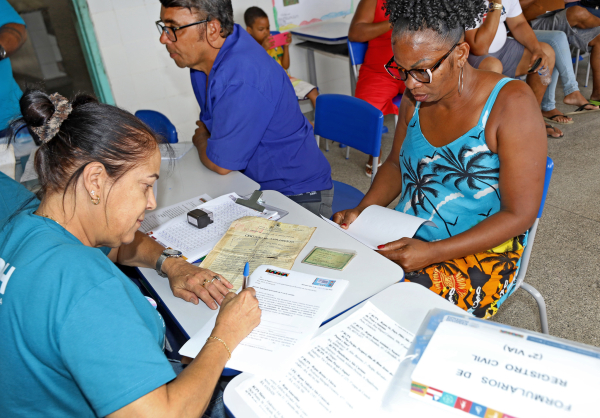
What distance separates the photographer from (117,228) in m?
0.92

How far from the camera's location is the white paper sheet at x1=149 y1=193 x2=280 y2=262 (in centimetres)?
135

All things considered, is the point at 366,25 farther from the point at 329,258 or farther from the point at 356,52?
the point at 329,258

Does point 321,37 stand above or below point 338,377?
above

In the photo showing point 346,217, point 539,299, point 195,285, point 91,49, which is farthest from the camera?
point 91,49

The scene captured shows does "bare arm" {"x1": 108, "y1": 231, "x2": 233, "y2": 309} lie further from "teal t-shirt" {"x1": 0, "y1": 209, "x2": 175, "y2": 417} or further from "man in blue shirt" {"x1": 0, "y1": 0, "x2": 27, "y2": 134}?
"man in blue shirt" {"x1": 0, "y1": 0, "x2": 27, "y2": 134}

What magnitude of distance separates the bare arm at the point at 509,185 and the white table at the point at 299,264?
0.13 m

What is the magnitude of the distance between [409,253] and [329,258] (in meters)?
0.25

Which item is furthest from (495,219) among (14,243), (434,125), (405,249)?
(14,243)

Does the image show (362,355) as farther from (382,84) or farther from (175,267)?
(382,84)

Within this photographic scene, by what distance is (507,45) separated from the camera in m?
3.47

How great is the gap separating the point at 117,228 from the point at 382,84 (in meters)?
2.78

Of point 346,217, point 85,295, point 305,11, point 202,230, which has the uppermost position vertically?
point 305,11

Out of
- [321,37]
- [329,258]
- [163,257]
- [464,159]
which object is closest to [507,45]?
[321,37]

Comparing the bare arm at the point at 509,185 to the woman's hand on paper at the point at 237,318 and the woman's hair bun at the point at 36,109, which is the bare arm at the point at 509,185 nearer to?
the woman's hand on paper at the point at 237,318
